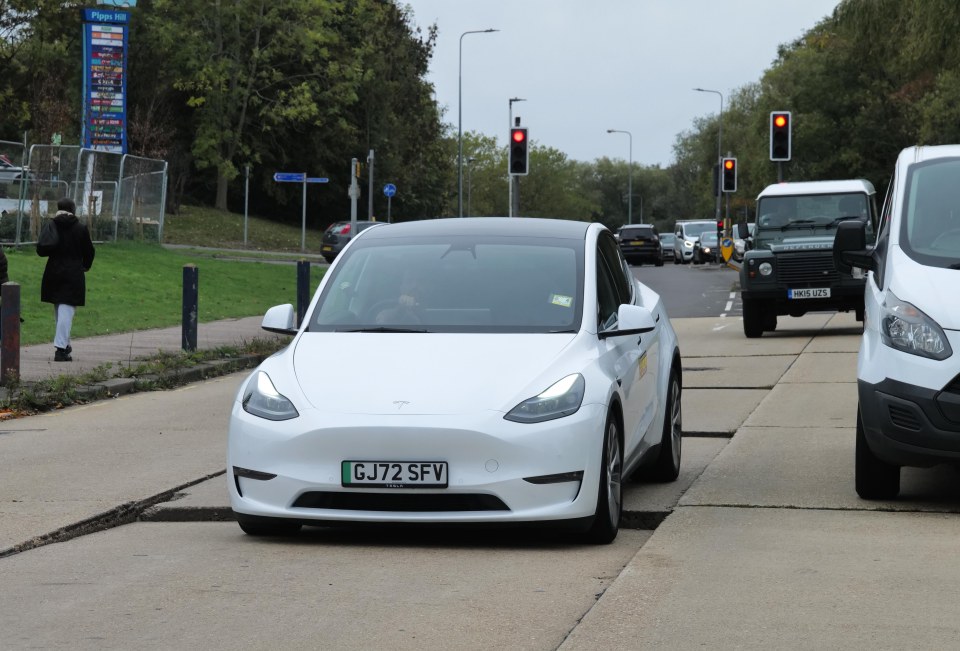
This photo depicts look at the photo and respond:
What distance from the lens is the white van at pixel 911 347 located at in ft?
24.7

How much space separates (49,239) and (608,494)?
1187 centimetres

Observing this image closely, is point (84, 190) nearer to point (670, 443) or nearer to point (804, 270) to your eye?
point (804, 270)

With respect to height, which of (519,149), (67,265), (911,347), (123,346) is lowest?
(123,346)

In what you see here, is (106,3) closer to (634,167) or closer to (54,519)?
(54,519)

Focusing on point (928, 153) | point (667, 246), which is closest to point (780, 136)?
point (928, 153)

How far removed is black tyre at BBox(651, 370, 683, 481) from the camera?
8938mm

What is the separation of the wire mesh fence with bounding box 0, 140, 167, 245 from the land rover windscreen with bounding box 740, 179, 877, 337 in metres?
15.1

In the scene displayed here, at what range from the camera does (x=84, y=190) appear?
111 feet

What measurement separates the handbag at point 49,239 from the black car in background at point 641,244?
42854mm

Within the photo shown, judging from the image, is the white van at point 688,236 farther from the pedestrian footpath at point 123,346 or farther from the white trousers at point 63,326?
the white trousers at point 63,326

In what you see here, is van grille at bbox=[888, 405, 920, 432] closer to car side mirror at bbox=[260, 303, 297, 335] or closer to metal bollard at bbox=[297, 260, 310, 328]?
car side mirror at bbox=[260, 303, 297, 335]

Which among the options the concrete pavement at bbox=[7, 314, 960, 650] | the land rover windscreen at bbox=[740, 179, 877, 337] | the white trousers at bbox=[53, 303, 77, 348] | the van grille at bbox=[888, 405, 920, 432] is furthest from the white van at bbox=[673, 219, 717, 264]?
the van grille at bbox=[888, 405, 920, 432]

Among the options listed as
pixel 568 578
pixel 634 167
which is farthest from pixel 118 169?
pixel 634 167

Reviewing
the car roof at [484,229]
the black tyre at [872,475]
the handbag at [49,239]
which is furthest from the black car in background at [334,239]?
the black tyre at [872,475]
